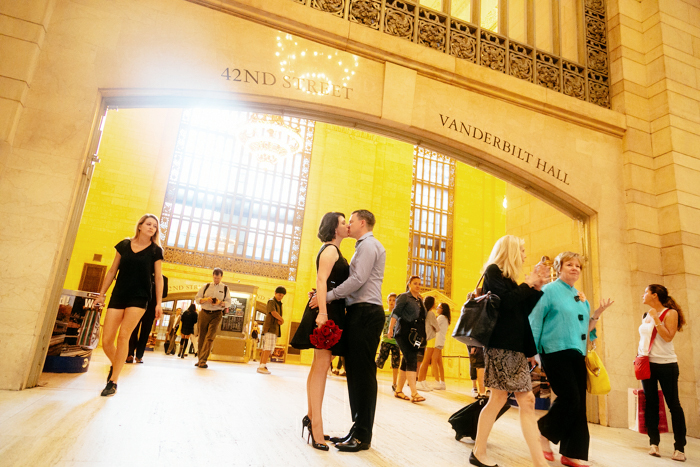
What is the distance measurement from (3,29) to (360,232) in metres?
4.03

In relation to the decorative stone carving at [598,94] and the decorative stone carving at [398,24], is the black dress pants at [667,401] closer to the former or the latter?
the decorative stone carving at [598,94]

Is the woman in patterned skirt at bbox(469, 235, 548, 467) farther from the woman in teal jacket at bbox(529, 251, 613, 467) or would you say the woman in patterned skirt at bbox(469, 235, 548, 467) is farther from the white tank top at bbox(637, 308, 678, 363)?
the white tank top at bbox(637, 308, 678, 363)

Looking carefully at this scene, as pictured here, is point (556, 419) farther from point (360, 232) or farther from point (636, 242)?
point (636, 242)

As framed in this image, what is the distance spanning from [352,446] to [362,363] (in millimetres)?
480

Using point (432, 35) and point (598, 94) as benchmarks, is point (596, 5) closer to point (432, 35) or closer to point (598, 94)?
point (598, 94)

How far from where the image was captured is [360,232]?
2943 mm

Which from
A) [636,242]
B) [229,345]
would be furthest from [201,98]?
[229,345]

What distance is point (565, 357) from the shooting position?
9.14 feet

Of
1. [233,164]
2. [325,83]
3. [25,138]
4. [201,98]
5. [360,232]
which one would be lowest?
[360,232]

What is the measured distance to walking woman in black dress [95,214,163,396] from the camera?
11.8 feet

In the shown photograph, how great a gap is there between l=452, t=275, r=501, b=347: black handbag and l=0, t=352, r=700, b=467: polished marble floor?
0.76 m

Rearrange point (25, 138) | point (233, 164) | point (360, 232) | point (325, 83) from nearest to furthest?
point (360, 232), point (25, 138), point (325, 83), point (233, 164)

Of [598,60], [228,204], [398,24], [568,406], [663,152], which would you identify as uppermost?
[598,60]

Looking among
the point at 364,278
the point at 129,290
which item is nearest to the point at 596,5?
the point at 364,278
